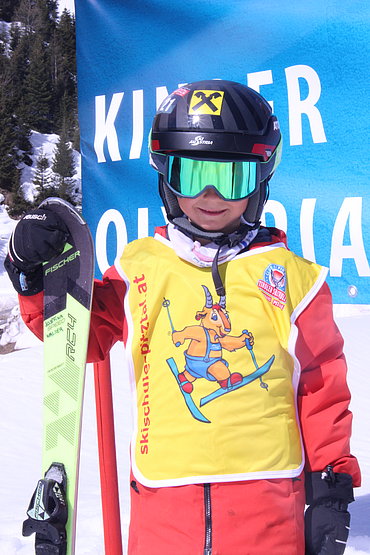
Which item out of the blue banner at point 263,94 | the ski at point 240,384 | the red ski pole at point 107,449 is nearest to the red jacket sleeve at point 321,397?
the ski at point 240,384

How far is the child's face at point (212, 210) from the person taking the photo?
85.1 inches

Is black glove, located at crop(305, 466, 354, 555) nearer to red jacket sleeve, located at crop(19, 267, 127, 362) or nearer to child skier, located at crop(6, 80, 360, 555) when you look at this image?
child skier, located at crop(6, 80, 360, 555)

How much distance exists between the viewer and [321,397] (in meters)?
2.08

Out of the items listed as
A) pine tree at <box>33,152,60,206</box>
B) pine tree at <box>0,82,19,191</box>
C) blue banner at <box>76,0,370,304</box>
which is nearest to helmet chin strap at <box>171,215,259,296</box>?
blue banner at <box>76,0,370,304</box>

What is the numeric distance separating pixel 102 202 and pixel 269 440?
2015 mm

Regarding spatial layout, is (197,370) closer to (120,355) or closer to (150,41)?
(150,41)

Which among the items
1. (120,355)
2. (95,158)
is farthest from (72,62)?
(95,158)

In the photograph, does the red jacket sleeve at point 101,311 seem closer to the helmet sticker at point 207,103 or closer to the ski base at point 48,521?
the ski base at point 48,521

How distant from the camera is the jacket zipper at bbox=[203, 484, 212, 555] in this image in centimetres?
189

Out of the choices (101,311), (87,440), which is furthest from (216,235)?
(87,440)

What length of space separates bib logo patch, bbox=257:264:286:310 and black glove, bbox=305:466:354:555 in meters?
0.50

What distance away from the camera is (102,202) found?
369 centimetres

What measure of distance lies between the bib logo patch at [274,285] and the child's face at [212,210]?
204 millimetres

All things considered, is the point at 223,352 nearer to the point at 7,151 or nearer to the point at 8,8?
the point at 7,151
